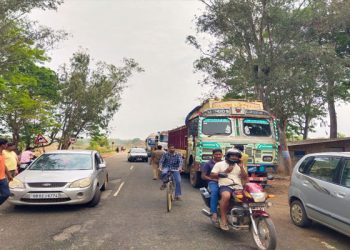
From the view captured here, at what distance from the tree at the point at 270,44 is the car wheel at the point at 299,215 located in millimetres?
10092

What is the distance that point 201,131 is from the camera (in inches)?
475

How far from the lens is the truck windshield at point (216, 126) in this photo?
39.7 feet

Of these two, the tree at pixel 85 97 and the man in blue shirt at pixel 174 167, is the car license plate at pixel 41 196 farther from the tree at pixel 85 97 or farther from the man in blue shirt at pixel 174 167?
the tree at pixel 85 97

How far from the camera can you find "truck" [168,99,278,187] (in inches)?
465

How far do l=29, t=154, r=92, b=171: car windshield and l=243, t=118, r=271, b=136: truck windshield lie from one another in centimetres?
565

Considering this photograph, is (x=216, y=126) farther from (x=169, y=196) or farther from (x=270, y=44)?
(x=270, y=44)

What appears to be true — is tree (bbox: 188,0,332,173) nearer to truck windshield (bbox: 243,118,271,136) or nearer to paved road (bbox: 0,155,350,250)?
truck windshield (bbox: 243,118,271,136)

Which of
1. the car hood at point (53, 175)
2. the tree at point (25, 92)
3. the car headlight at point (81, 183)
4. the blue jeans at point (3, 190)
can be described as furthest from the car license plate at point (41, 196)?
the tree at point (25, 92)

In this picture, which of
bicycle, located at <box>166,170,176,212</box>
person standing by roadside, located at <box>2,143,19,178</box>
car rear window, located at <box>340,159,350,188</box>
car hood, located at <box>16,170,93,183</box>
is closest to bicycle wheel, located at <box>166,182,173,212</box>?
bicycle, located at <box>166,170,176,212</box>

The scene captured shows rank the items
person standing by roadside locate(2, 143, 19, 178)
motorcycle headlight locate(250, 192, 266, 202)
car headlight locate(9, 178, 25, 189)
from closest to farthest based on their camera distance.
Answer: motorcycle headlight locate(250, 192, 266, 202), car headlight locate(9, 178, 25, 189), person standing by roadside locate(2, 143, 19, 178)

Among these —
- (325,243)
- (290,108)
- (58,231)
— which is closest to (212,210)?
(325,243)

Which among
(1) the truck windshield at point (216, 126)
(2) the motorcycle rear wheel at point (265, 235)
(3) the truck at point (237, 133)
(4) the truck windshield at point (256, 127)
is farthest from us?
(4) the truck windshield at point (256, 127)

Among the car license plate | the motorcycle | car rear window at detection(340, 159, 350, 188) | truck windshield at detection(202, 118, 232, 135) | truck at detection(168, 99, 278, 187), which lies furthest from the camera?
truck windshield at detection(202, 118, 232, 135)

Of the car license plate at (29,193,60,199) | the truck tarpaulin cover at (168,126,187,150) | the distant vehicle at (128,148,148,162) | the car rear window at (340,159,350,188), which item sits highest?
the truck tarpaulin cover at (168,126,187,150)
